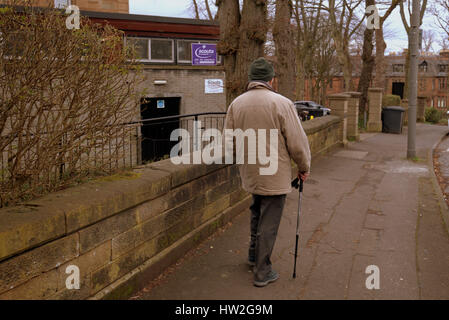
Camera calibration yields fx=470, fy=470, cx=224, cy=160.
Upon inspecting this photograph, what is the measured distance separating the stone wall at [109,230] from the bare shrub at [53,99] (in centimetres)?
28

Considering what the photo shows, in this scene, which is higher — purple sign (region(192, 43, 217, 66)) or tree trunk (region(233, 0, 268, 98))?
purple sign (region(192, 43, 217, 66))

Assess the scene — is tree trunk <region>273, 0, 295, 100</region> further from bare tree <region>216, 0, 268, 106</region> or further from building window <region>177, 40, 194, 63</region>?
bare tree <region>216, 0, 268, 106</region>

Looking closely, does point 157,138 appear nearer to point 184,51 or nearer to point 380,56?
point 184,51

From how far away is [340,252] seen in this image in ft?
17.1

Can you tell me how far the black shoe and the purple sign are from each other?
761 inches

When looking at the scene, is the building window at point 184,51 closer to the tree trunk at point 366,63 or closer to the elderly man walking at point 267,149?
the tree trunk at point 366,63

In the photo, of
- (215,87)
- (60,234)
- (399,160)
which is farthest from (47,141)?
(215,87)

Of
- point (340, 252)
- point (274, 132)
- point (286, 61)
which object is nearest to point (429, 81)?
point (286, 61)

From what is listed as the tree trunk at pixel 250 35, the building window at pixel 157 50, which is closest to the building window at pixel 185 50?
the building window at pixel 157 50

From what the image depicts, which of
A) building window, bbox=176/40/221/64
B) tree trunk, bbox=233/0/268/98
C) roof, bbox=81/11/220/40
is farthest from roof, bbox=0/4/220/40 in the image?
tree trunk, bbox=233/0/268/98

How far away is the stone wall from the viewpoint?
297 centimetres

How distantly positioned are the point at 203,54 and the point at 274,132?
19.4 metres

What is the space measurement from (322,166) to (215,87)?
44.5 ft

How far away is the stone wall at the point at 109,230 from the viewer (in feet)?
9.75
